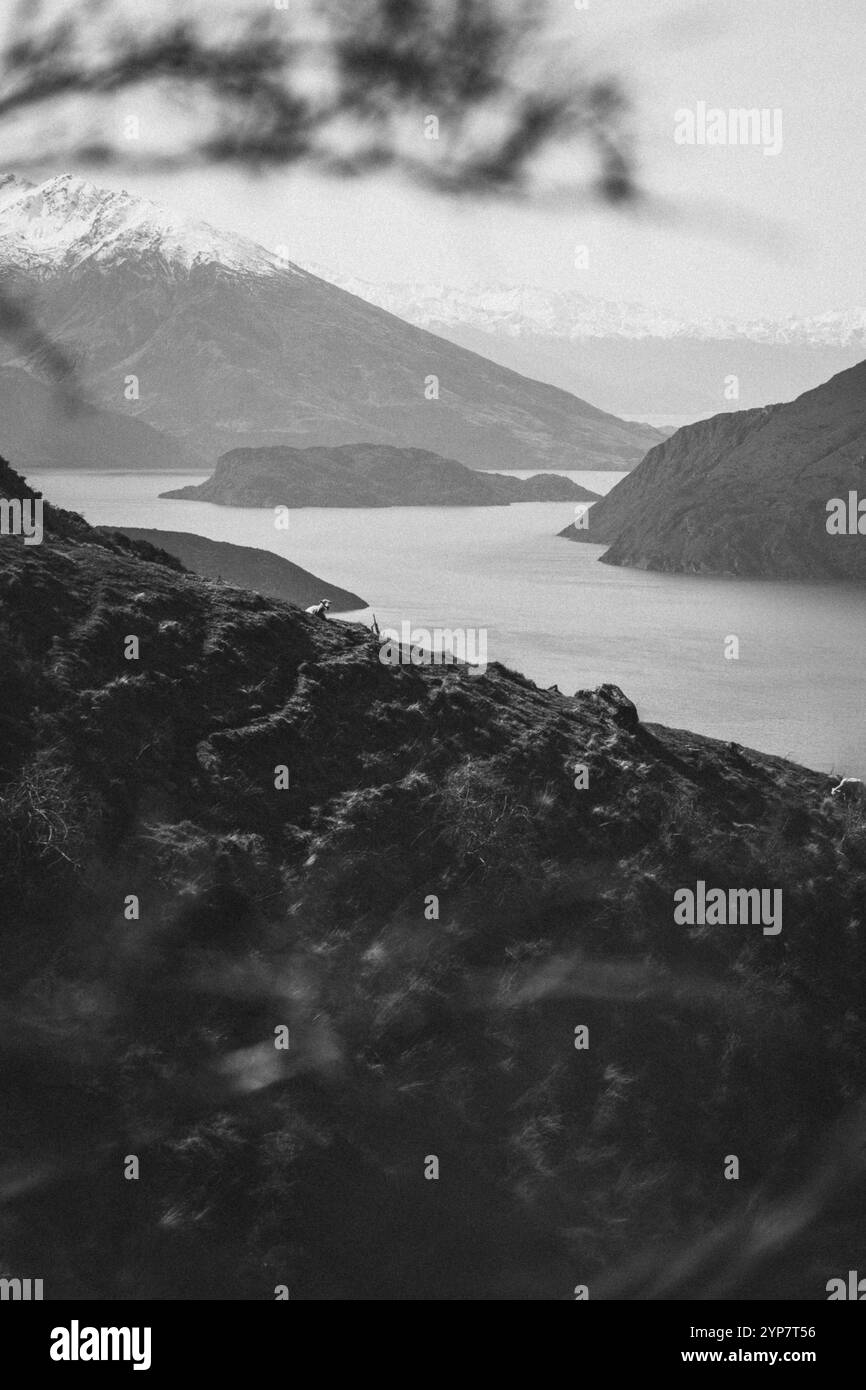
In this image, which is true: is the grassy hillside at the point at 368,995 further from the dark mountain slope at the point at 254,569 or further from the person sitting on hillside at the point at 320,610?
the dark mountain slope at the point at 254,569

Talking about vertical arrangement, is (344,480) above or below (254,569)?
above

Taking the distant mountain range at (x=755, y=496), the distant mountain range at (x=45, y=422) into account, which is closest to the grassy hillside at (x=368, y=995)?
the distant mountain range at (x=45, y=422)

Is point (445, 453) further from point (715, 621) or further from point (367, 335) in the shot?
point (715, 621)

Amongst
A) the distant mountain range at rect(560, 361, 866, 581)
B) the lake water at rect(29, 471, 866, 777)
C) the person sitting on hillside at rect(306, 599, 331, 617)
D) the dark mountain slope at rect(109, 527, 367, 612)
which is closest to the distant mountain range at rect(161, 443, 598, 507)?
the lake water at rect(29, 471, 866, 777)

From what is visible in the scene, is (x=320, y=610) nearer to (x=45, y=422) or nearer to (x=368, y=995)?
(x=368, y=995)

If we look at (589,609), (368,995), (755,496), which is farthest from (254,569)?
(755,496)
